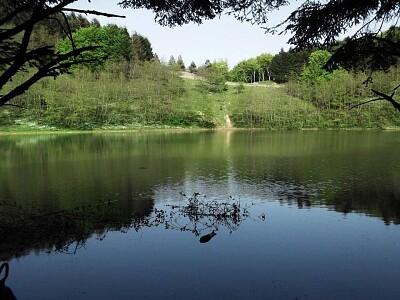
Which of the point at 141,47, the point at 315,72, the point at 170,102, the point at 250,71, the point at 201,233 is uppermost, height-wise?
the point at 141,47

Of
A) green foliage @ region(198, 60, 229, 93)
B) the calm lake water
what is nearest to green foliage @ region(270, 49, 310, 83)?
green foliage @ region(198, 60, 229, 93)

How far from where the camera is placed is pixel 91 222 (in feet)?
64.7

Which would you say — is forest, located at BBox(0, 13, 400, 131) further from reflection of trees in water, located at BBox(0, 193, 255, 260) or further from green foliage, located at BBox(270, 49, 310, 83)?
reflection of trees in water, located at BBox(0, 193, 255, 260)

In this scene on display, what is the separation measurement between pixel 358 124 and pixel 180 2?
112815 mm

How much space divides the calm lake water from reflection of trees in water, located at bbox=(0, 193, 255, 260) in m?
0.06

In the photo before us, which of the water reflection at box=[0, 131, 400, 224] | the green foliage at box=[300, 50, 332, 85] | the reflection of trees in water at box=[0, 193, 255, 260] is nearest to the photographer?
the reflection of trees in water at box=[0, 193, 255, 260]

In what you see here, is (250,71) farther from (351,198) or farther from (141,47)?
(351,198)

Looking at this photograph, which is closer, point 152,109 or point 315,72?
point 152,109

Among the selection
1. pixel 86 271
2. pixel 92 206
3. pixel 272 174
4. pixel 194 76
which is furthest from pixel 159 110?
pixel 86 271

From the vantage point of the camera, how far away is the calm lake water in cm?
1277

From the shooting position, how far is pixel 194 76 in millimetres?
157500

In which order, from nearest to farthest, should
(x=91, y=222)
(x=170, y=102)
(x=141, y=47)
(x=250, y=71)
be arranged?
(x=91, y=222)
(x=170, y=102)
(x=141, y=47)
(x=250, y=71)

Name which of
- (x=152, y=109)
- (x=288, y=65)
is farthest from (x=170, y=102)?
(x=288, y=65)

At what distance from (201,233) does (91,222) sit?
5.96 meters
